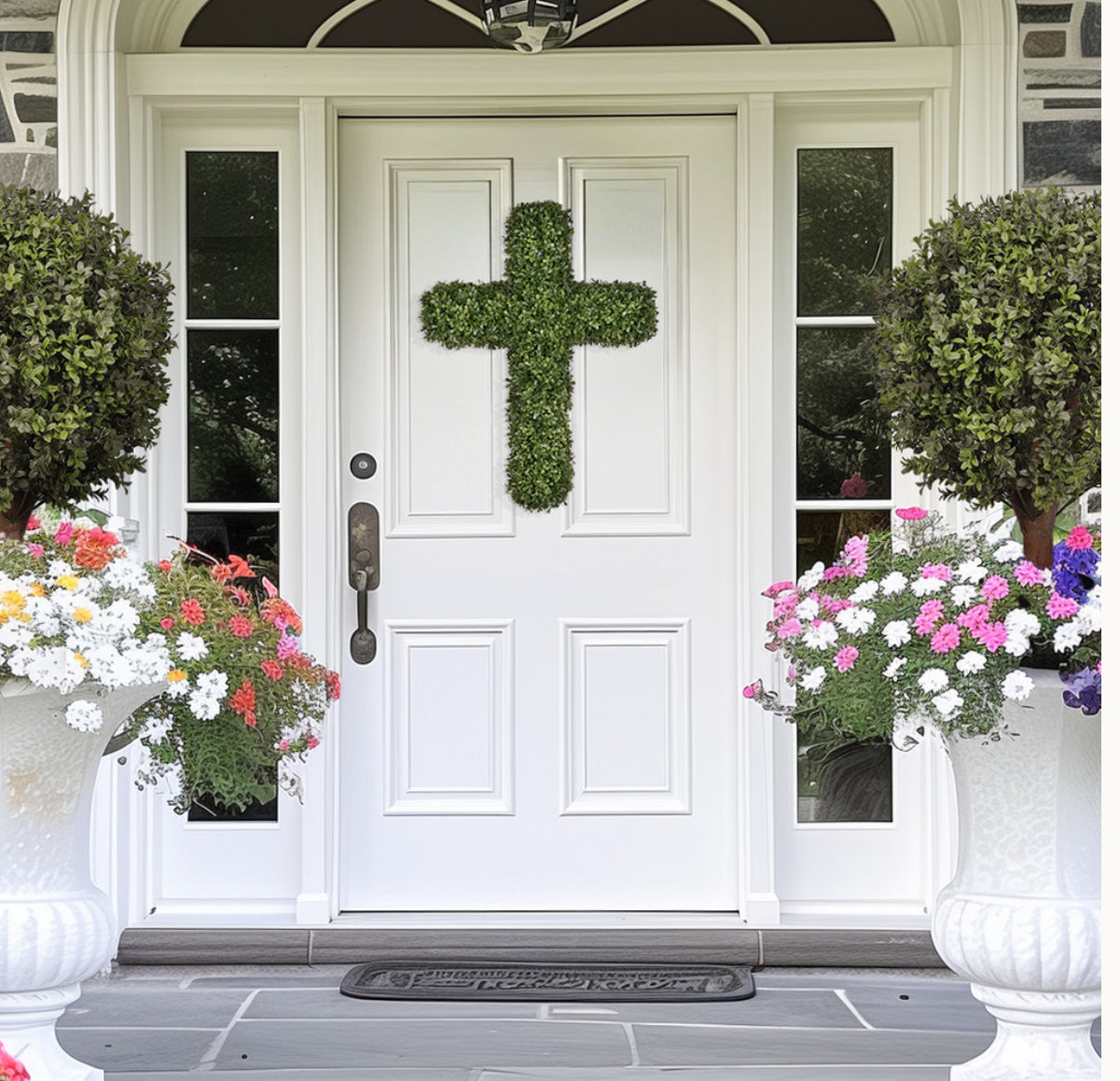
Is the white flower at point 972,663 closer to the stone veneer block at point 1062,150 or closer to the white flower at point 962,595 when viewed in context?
the white flower at point 962,595

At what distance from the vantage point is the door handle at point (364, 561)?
3.44 metres

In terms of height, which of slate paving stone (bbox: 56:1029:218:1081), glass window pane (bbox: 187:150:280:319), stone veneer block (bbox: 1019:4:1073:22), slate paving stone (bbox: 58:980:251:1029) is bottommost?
slate paving stone (bbox: 58:980:251:1029)

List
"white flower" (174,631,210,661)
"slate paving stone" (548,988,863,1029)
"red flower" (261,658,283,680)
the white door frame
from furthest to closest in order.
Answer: the white door frame → "slate paving stone" (548,988,863,1029) → "red flower" (261,658,283,680) → "white flower" (174,631,210,661)

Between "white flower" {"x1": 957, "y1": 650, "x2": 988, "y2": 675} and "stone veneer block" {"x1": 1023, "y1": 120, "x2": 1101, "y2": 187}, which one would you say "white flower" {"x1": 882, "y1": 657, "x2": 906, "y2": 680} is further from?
"stone veneer block" {"x1": 1023, "y1": 120, "x2": 1101, "y2": 187}

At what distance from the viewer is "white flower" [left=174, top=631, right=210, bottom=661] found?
2109 mm

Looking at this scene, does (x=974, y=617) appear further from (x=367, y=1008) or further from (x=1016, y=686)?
(x=367, y=1008)

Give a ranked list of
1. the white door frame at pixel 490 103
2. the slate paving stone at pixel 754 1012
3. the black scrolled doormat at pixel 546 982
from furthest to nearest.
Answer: the white door frame at pixel 490 103
the black scrolled doormat at pixel 546 982
the slate paving stone at pixel 754 1012

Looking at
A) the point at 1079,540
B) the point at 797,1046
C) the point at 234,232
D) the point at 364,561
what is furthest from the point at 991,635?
the point at 234,232

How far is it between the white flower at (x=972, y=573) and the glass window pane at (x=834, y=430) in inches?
51.3

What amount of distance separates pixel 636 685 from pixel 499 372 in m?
0.84

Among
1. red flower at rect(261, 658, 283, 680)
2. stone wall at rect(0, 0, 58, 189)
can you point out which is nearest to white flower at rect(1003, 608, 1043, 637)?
red flower at rect(261, 658, 283, 680)

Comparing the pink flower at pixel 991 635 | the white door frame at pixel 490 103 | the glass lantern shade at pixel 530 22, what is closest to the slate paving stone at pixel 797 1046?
the white door frame at pixel 490 103

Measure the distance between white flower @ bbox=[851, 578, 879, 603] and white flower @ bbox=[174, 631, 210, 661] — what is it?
3.27ft

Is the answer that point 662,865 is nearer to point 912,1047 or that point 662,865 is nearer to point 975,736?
point 912,1047
